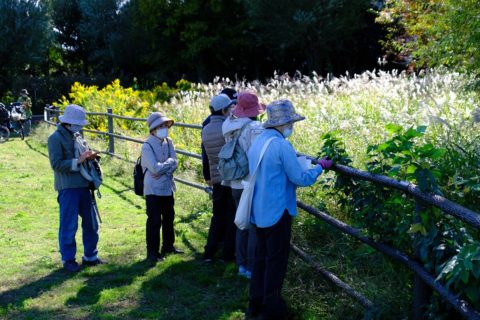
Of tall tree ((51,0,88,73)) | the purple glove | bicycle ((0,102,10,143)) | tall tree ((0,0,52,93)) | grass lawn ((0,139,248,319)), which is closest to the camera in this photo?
the purple glove

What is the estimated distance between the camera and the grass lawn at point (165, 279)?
17.2 feet

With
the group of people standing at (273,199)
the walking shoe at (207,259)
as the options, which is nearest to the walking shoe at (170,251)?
the walking shoe at (207,259)

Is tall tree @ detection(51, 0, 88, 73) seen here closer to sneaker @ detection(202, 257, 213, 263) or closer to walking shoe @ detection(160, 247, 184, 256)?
walking shoe @ detection(160, 247, 184, 256)

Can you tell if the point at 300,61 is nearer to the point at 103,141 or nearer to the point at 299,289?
the point at 103,141

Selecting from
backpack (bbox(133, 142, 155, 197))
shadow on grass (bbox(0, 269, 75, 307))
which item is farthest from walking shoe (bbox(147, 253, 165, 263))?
shadow on grass (bbox(0, 269, 75, 307))

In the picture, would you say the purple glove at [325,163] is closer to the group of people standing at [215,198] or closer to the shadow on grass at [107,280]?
the group of people standing at [215,198]

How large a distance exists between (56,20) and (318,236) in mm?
40168

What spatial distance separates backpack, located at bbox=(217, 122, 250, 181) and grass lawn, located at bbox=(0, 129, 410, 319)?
0.97 meters

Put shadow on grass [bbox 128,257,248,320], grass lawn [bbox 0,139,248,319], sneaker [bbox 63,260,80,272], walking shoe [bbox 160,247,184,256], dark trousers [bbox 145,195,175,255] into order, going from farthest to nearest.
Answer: walking shoe [bbox 160,247,184,256]
dark trousers [bbox 145,195,175,255]
sneaker [bbox 63,260,80,272]
grass lawn [bbox 0,139,248,319]
shadow on grass [bbox 128,257,248,320]

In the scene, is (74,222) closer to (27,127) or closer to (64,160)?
(64,160)

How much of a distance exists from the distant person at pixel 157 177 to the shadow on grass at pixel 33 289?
955 millimetres

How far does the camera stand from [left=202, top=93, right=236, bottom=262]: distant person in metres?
6.88

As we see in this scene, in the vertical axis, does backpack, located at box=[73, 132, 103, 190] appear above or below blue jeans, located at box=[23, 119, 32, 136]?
above

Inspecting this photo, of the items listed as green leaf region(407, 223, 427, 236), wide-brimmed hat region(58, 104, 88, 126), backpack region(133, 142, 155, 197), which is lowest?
backpack region(133, 142, 155, 197)
